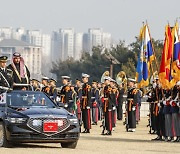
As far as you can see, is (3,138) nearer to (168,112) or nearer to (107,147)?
(107,147)

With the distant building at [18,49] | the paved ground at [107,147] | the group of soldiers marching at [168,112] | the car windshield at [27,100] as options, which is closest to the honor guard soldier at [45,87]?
the paved ground at [107,147]

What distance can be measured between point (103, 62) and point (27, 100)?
65.9 m

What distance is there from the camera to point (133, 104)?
31.8 meters

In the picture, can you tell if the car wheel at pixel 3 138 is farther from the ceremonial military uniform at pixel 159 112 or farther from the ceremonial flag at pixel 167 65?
the ceremonial military uniform at pixel 159 112

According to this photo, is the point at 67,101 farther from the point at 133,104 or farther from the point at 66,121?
the point at 66,121

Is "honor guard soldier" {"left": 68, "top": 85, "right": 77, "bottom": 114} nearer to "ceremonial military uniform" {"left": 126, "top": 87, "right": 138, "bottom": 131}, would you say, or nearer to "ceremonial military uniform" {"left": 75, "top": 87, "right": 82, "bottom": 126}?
→ "ceremonial military uniform" {"left": 75, "top": 87, "right": 82, "bottom": 126}

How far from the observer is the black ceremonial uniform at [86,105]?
98.6 ft

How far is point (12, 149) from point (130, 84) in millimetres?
10680

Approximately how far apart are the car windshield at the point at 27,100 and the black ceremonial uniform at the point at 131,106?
9000 mm

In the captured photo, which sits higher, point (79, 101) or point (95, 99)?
point (79, 101)

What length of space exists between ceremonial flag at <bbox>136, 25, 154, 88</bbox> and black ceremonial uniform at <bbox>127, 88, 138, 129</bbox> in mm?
438

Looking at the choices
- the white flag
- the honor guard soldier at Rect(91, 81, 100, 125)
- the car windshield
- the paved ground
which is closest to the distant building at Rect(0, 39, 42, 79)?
the honor guard soldier at Rect(91, 81, 100, 125)

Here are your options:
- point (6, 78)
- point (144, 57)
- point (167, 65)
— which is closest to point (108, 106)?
point (144, 57)

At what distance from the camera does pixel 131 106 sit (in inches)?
1257
